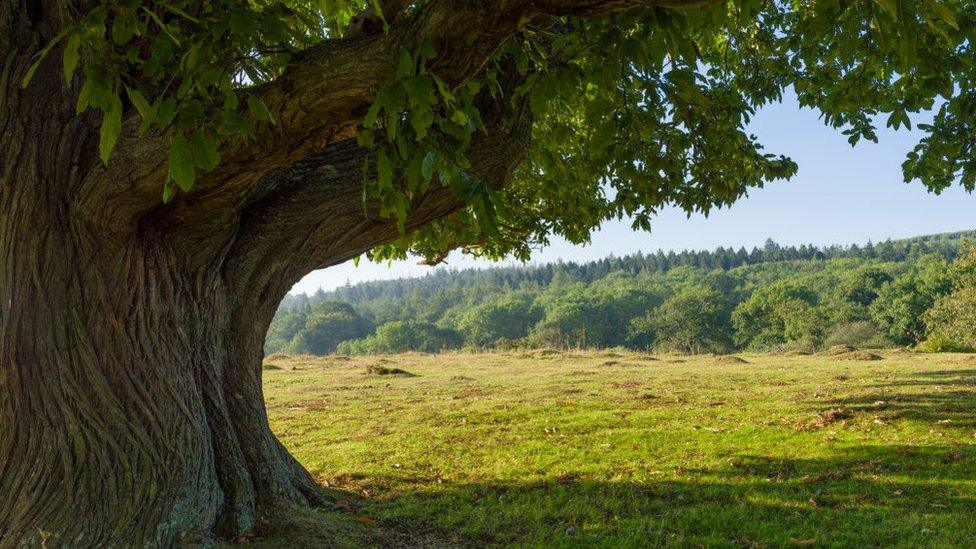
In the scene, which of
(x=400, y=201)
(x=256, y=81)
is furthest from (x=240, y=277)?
(x=400, y=201)

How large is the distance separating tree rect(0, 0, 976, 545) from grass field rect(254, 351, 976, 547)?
1.28 meters

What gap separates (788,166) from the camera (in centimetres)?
898

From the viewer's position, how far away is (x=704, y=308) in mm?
96062

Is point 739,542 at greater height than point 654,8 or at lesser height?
lesser

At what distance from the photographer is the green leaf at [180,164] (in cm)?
272

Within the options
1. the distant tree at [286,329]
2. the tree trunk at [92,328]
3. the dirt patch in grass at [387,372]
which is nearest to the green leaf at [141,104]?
the tree trunk at [92,328]

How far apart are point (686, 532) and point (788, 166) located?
534 cm

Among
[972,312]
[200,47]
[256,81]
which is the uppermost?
[256,81]

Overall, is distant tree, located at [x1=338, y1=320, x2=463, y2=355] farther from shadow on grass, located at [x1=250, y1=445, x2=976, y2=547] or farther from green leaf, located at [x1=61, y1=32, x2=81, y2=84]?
green leaf, located at [x1=61, y1=32, x2=81, y2=84]

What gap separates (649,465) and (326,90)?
21.4 ft

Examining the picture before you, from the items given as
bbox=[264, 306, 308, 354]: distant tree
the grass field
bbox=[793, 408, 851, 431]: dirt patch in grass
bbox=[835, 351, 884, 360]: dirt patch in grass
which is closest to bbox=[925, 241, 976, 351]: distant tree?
bbox=[835, 351, 884, 360]: dirt patch in grass

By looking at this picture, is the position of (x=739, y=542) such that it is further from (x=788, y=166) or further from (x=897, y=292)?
(x=897, y=292)

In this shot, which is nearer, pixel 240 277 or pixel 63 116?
pixel 63 116

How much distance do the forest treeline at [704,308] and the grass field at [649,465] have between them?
19.5 meters
